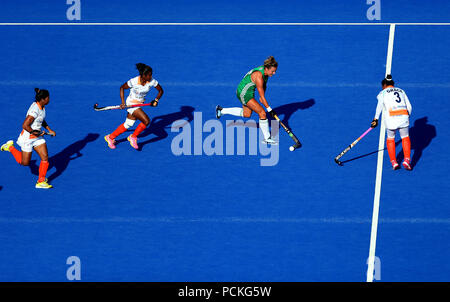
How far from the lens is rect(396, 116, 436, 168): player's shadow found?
16.7 m

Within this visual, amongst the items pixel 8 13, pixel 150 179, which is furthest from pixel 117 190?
pixel 8 13

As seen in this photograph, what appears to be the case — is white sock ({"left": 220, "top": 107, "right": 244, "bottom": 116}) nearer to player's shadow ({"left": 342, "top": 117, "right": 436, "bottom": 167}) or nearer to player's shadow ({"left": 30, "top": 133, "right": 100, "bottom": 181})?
player's shadow ({"left": 342, "top": 117, "right": 436, "bottom": 167})

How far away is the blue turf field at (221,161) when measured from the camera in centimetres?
1433

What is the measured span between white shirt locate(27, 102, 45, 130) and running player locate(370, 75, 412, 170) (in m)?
6.34

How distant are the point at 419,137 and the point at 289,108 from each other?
291 cm

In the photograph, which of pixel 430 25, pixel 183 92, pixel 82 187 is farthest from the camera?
pixel 430 25

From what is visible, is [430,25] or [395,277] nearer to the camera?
[395,277]

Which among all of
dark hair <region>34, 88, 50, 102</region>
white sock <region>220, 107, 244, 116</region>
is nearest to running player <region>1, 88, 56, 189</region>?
dark hair <region>34, 88, 50, 102</region>

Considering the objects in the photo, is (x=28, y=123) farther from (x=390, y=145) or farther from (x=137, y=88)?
(x=390, y=145)

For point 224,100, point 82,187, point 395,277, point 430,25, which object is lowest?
point 395,277

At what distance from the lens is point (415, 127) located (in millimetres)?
17391

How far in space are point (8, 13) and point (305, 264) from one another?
11.6 metres

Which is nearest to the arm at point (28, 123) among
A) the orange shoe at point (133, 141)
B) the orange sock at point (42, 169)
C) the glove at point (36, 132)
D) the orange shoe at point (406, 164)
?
the glove at point (36, 132)

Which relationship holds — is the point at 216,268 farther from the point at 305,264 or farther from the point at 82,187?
the point at 82,187
